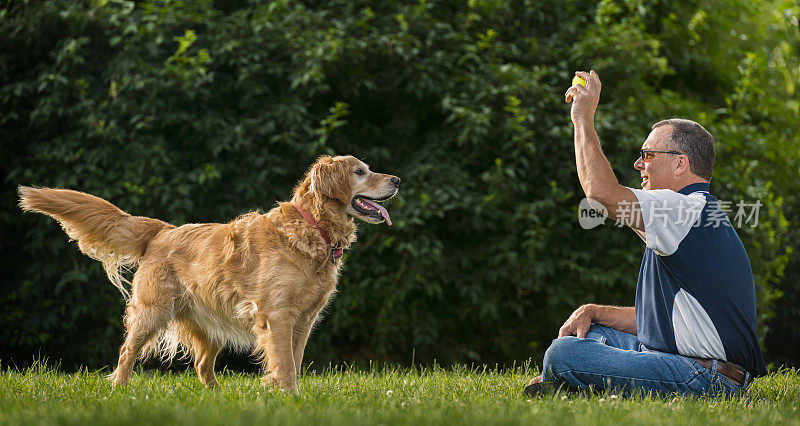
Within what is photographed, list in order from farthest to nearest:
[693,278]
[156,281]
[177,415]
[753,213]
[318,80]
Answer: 1. [753,213]
2. [318,80]
3. [156,281]
4. [693,278]
5. [177,415]

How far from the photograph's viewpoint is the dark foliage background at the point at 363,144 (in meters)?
6.30

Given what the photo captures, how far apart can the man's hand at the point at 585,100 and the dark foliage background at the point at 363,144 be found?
2.66m

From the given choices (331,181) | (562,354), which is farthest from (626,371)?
(331,181)

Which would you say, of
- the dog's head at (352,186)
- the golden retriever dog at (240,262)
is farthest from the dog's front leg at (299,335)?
the dog's head at (352,186)

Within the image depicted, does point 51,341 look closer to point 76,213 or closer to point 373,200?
point 76,213

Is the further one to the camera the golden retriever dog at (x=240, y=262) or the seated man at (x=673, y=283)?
the golden retriever dog at (x=240, y=262)

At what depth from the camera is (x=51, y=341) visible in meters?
6.72

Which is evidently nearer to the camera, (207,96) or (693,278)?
(693,278)

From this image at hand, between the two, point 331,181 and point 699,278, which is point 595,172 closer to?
point 699,278

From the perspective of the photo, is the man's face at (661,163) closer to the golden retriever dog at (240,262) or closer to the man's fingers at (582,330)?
the man's fingers at (582,330)

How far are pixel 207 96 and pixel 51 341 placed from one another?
8.35ft

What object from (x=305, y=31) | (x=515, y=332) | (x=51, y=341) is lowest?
(x=51, y=341)

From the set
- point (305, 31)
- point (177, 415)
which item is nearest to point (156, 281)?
point (177, 415)

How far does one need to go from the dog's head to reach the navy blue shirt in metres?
1.62
